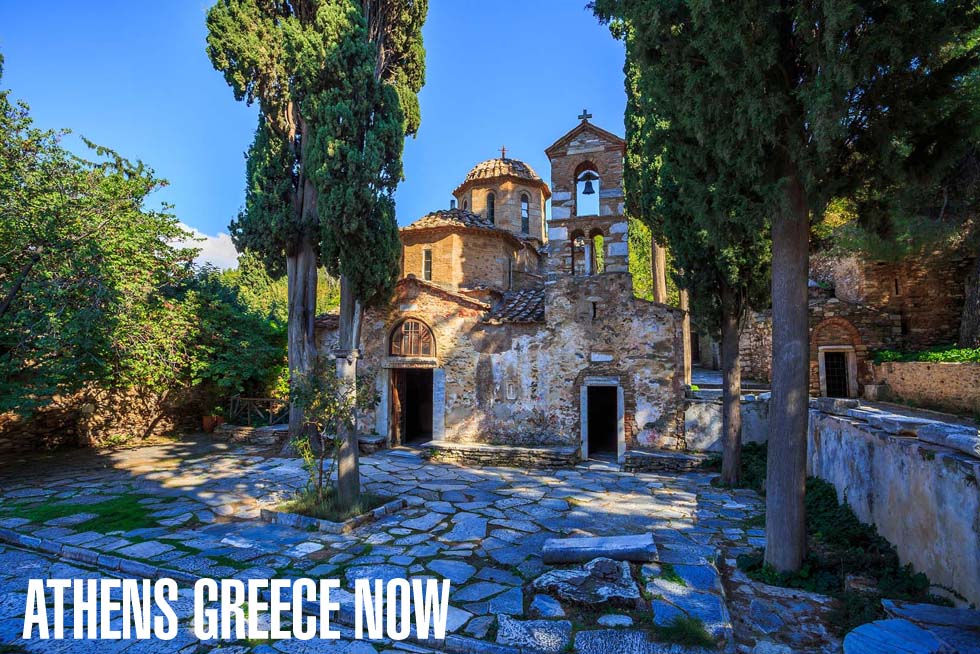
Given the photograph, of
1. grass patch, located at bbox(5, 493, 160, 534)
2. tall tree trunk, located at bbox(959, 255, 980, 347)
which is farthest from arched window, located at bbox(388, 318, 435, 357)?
tall tree trunk, located at bbox(959, 255, 980, 347)

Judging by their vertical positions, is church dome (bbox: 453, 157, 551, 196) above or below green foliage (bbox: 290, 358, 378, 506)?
above

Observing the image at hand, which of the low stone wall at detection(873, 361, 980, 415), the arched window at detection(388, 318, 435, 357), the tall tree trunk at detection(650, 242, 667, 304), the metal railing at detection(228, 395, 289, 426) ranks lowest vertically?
the metal railing at detection(228, 395, 289, 426)

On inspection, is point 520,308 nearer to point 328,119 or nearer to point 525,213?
point 328,119

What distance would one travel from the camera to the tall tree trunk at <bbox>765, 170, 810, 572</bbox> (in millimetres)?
4672

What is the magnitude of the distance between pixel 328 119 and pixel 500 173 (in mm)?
11731

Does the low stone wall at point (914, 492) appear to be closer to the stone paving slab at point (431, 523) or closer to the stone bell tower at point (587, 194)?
the stone paving slab at point (431, 523)

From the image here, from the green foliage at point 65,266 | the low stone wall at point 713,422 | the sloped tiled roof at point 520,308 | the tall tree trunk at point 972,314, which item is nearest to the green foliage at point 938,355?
the tall tree trunk at point 972,314

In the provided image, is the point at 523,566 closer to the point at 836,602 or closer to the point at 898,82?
the point at 836,602

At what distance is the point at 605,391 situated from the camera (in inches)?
561

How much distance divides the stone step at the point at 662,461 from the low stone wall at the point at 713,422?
397 mm

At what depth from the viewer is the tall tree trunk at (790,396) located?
467 centimetres

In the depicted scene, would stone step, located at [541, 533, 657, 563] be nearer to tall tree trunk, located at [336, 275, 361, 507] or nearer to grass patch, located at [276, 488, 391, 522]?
grass patch, located at [276, 488, 391, 522]

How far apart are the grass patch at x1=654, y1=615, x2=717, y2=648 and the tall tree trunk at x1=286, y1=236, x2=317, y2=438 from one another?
10.3m

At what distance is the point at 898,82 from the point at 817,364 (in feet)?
46.0
